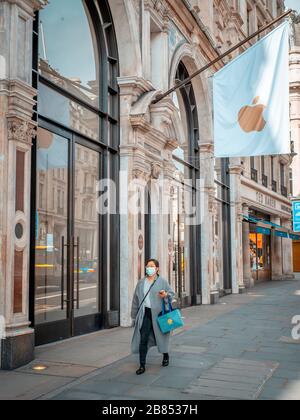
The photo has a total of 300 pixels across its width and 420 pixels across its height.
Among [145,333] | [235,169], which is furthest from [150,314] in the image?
[235,169]

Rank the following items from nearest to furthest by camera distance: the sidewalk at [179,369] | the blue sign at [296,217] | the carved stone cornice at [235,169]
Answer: the sidewalk at [179,369], the blue sign at [296,217], the carved stone cornice at [235,169]

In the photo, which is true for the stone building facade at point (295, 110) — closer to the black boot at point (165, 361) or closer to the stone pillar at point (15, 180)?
the black boot at point (165, 361)

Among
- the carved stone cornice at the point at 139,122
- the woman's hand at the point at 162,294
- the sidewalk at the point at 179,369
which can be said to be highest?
the carved stone cornice at the point at 139,122

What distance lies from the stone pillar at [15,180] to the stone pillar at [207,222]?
10.3 metres

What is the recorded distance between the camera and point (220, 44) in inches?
800

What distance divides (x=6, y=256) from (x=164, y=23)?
8.98 m

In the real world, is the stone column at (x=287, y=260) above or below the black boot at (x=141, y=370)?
above

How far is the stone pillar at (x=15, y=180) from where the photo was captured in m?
7.29

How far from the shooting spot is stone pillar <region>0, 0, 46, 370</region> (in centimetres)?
729

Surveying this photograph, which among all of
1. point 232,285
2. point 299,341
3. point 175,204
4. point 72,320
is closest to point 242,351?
point 299,341

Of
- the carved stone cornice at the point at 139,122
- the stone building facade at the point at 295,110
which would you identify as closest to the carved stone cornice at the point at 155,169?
the carved stone cornice at the point at 139,122

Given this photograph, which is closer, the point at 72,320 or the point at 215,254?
the point at 72,320

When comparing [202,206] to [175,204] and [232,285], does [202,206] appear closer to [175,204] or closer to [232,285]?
[175,204]

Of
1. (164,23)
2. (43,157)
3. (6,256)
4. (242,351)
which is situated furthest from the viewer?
(164,23)
